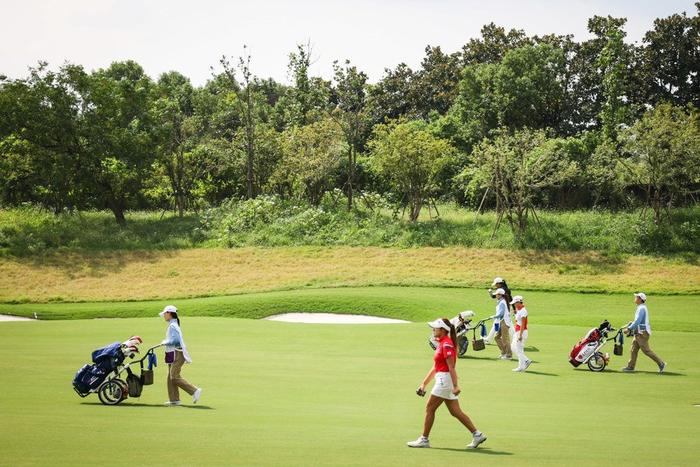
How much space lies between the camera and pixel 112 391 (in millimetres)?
17422

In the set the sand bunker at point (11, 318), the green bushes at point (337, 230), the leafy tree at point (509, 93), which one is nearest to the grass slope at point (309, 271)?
the green bushes at point (337, 230)

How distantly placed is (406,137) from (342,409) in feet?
145

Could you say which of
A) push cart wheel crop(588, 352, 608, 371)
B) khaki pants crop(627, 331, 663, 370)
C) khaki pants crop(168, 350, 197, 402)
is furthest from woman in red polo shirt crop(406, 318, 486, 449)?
khaki pants crop(627, 331, 663, 370)

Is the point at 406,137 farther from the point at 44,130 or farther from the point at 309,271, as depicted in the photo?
the point at 44,130

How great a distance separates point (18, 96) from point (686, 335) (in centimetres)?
4703

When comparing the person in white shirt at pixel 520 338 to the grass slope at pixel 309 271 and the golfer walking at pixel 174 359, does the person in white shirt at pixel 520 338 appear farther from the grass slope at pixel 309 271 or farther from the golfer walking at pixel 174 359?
the grass slope at pixel 309 271

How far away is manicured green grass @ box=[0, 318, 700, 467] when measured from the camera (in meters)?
12.5

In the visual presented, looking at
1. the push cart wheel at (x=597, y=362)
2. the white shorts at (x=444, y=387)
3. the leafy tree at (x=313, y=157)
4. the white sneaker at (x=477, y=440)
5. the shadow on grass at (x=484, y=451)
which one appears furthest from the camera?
the leafy tree at (x=313, y=157)

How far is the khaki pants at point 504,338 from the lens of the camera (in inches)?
989

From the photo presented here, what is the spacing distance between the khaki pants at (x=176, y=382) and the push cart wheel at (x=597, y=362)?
10997 mm

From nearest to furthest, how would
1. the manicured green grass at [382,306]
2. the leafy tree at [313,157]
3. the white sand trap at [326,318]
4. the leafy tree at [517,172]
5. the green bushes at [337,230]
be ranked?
the white sand trap at [326,318], the manicured green grass at [382,306], the green bushes at [337,230], the leafy tree at [517,172], the leafy tree at [313,157]

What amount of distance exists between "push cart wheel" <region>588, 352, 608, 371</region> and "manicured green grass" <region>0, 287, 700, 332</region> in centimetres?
1295

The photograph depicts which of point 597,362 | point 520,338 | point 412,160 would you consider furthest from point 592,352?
point 412,160

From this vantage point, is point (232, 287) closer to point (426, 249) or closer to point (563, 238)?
point (426, 249)
